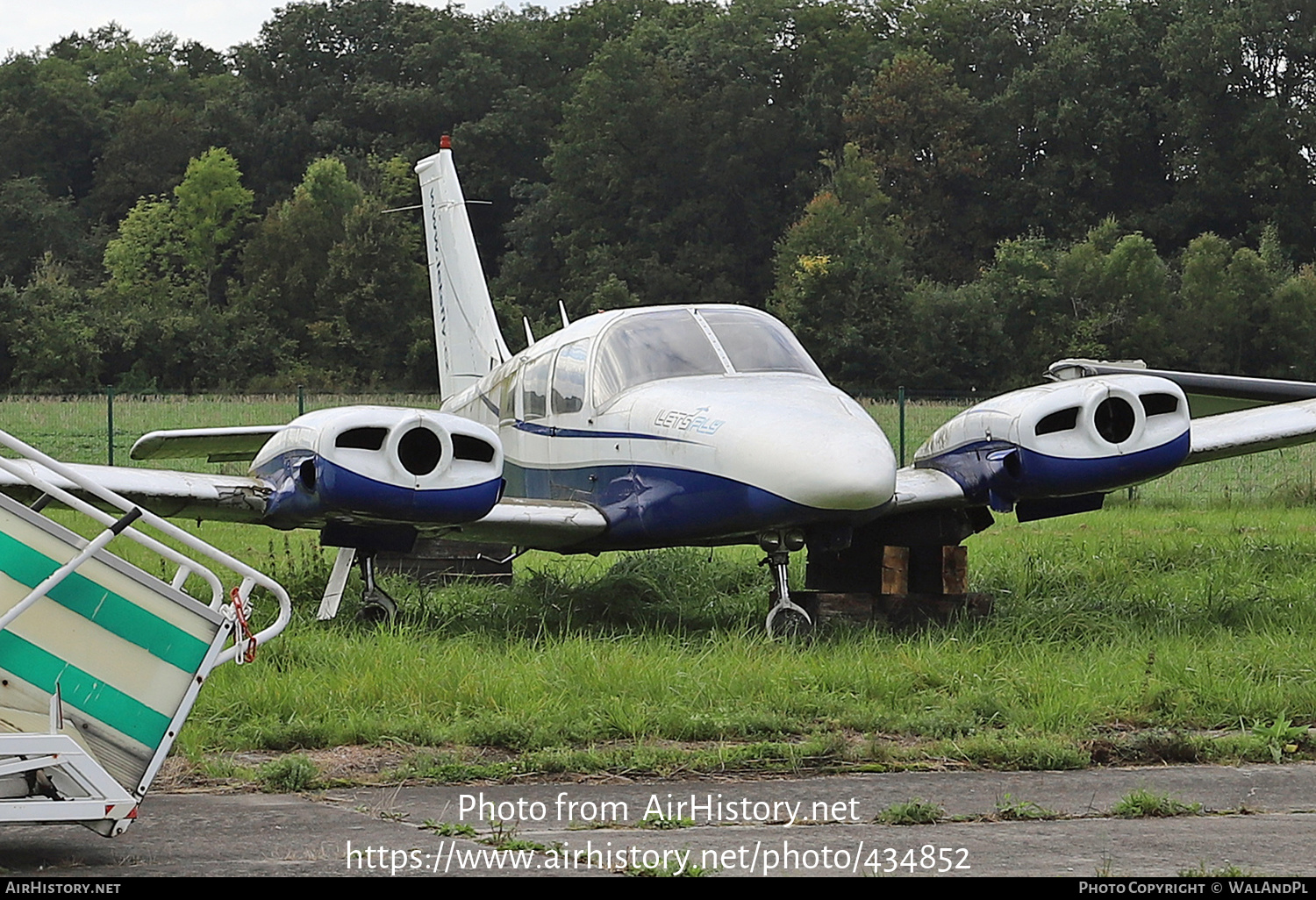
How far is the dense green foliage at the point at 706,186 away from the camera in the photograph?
Answer: 4575 cm

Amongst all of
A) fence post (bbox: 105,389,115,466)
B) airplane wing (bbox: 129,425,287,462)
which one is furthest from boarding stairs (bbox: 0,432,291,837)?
fence post (bbox: 105,389,115,466)

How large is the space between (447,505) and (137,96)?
6769cm

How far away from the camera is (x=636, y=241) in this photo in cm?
Answer: 5878

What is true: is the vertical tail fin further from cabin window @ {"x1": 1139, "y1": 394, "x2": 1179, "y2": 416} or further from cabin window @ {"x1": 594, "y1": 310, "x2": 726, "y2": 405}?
cabin window @ {"x1": 1139, "y1": 394, "x2": 1179, "y2": 416}

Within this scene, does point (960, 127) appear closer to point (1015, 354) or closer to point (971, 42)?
point (971, 42)

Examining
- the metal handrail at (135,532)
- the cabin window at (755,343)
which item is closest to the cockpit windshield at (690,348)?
the cabin window at (755,343)

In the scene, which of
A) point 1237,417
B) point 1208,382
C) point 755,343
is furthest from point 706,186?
point 755,343

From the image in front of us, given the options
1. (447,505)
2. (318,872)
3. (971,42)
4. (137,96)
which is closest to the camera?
(318,872)

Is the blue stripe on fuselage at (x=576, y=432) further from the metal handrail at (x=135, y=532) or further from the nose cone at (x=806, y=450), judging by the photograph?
the metal handrail at (x=135, y=532)

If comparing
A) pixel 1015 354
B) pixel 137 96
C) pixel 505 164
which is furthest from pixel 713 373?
pixel 137 96

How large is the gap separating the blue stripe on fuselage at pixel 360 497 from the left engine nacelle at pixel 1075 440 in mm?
3224

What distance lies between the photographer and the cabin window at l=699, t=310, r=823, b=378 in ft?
34.8

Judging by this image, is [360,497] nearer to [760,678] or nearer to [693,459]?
[693,459]

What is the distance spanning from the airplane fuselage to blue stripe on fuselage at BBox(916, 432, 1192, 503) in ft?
3.38
